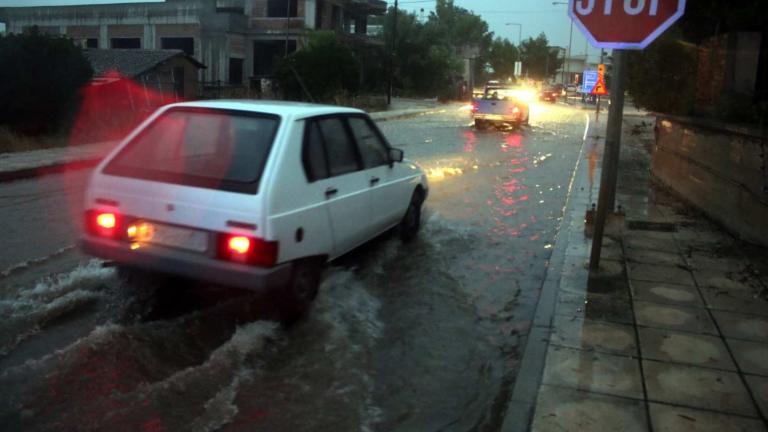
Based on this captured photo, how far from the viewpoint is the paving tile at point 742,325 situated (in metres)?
4.99

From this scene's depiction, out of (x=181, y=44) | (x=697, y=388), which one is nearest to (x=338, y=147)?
(x=697, y=388)

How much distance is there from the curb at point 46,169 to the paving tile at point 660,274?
9918 millimetres

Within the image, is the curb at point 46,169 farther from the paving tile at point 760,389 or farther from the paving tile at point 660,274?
the paving tile at point 760,389

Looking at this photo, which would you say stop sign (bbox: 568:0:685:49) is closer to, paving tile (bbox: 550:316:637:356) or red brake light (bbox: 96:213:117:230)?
paving tile (bbox: 550:316:637:356)

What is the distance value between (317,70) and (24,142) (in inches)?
810

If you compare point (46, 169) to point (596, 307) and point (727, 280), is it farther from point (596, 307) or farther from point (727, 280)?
point (727, 280)

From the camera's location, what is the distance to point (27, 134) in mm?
16812

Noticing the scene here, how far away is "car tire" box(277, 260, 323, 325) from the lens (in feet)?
16.1

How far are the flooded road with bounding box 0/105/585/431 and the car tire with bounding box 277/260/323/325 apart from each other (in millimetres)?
110

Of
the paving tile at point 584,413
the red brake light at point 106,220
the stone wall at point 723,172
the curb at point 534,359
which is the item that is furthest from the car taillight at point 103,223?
the stone wall at point 723,172

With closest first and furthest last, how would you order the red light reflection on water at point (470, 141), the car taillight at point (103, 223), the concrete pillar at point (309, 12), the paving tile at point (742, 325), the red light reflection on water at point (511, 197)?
1. the car taillight at point (103, 223)
2. the paving tile at point (742, 325)
3. the red light reflection on water at point (511, 197)
4. the red light reflection on water at point (470, 141)
5. the concrete pillar at point (309, 12)

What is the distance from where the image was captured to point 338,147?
5750 millimetres

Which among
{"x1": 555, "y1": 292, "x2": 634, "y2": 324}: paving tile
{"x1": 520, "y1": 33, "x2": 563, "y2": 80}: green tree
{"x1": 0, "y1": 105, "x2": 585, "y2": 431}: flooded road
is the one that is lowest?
{"x1": 0, "y1": 105, "x2": 585, "y2": 431}: flooded road

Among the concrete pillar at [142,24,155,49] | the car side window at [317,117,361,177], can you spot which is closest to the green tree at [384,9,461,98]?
the concrete pillar at [142,24,155,49]
